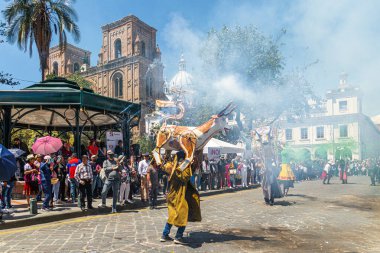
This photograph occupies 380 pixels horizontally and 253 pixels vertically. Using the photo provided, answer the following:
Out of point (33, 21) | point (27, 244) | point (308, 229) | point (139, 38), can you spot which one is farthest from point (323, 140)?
point (27, 244)

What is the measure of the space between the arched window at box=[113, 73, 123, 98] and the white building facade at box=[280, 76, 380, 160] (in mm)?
26303

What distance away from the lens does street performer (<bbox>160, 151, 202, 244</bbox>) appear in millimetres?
6316

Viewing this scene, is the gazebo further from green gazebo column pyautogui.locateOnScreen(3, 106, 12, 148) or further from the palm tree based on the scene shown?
the palm tree

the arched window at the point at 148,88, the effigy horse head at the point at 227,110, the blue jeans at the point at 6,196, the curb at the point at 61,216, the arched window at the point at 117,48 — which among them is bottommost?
the curb at the point at 61,216

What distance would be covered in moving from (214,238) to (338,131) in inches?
2159

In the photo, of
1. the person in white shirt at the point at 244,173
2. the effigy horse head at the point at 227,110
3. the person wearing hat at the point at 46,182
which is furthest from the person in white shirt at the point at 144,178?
the person in white shirt at the point at 244,173

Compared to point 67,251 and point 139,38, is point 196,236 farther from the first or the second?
point 139,38

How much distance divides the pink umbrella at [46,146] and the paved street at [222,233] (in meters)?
3.06

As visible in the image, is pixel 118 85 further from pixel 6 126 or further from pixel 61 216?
pixel 61 216

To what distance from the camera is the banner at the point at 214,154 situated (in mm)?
18392

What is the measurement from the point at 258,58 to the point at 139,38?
32468 mm

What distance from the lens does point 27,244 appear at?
638cm

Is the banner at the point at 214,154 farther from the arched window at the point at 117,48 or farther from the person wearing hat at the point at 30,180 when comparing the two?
the arched window at the point at 117,48

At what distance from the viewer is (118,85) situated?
5809cm
